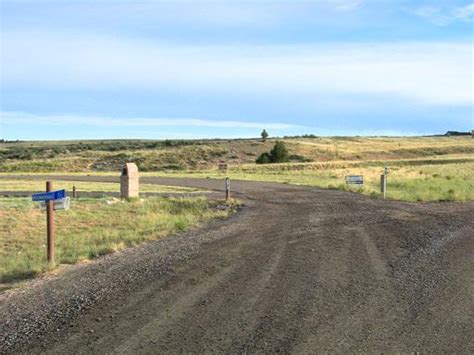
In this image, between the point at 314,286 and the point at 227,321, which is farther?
the point at 314,286

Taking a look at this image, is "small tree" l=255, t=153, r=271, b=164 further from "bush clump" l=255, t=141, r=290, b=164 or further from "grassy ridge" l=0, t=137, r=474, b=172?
"grassy ridge" l=0, t=137, r=474, b=172

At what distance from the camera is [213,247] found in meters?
11.5

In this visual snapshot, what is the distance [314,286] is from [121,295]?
250cm

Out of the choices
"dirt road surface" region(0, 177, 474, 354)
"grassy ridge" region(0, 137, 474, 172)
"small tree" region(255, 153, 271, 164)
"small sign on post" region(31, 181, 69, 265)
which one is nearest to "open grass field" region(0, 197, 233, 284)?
"small sign on post" region(31, 181, 69, 265)

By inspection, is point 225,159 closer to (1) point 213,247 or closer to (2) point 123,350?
(1) point 213,247

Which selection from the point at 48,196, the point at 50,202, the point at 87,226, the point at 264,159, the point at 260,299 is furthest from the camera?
the point at 264,159

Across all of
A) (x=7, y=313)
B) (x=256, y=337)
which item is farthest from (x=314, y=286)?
(x=7, y=313)

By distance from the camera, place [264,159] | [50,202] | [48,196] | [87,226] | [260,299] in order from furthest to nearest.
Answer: [264,159] → [87,226] → [50,202] → [48,196] → [260,299]

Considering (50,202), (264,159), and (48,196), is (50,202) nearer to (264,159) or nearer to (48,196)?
(48,196)

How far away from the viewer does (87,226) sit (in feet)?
66.4

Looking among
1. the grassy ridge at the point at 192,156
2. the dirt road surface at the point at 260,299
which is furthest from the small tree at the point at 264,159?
the dirt road surface at the point at 260,299

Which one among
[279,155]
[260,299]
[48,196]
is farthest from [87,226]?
[279,155]

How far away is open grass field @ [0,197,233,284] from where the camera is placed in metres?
11.8

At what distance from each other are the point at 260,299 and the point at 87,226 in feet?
45.8
